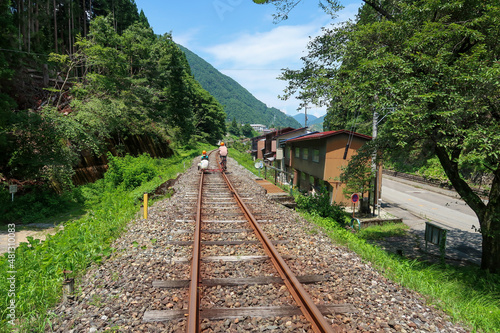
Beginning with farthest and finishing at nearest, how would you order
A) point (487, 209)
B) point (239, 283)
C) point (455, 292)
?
1. point (487, 209)
2. point (455, 292)
3. point (239, 283)

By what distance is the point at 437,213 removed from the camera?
21.5 meters

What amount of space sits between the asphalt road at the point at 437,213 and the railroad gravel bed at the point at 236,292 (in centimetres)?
599

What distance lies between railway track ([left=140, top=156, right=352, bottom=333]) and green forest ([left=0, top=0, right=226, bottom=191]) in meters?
9.08

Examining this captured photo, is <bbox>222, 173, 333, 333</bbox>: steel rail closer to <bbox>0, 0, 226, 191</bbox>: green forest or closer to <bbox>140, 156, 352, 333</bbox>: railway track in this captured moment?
<bbox>140, 156, 352, 333</bbox>: railway track

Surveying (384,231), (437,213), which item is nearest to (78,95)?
(384,231)

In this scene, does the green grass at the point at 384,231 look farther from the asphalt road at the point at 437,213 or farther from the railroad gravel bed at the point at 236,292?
the railroad gravel bed at the point at 236,292

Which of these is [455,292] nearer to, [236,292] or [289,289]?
[289,289]

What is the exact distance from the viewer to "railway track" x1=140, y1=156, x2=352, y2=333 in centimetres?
333

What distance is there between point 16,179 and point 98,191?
4.12 metres

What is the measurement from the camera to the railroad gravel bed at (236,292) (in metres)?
3.24

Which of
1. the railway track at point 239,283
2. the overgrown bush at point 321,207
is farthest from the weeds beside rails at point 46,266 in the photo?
the overgrown bush at point 321,207

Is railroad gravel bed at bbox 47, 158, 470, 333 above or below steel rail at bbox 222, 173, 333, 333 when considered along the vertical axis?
below

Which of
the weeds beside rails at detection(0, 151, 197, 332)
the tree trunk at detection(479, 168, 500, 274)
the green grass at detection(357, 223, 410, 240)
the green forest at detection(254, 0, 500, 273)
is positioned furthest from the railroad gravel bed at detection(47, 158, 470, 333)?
the green grass at detection(357, 223, 410, 240)

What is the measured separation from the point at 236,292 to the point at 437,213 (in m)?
23.5
